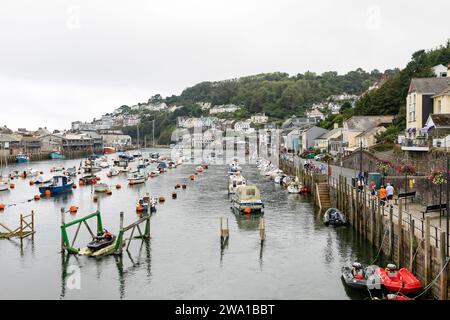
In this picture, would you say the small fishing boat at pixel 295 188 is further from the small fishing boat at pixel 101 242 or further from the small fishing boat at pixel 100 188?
the small fishing boat at pixel 101 242

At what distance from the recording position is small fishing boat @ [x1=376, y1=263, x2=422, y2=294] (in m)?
24.1

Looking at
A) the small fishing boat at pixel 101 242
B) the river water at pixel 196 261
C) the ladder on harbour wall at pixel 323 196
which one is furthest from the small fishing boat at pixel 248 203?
the small fishing boat at pixel 101 242

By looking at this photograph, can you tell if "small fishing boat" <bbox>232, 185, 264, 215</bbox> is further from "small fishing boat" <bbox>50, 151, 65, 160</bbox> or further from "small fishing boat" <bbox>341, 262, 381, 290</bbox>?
"small fishing boat" <bbox>50, 151, 65, 160</bbox>

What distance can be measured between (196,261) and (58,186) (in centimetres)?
4596

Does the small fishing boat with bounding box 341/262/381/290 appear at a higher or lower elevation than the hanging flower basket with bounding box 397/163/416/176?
lower

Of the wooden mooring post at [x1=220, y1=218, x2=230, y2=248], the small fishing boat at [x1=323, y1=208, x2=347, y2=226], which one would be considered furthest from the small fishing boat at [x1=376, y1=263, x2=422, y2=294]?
the small fishing boat at [x1=323, y1=208, x2=347, y2=226]

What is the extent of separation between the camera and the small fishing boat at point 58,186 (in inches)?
2810

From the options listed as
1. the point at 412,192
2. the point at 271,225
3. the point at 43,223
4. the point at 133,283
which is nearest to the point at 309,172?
the point at 271,225

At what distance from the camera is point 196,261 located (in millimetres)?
33156

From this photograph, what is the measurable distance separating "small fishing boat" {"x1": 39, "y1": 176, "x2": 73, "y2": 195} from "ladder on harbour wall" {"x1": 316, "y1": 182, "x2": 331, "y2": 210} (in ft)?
127

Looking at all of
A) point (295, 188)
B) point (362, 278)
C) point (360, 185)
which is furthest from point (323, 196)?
point (362, 278)

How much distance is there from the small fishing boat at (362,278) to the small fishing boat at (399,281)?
39 centimetres

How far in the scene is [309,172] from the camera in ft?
227
